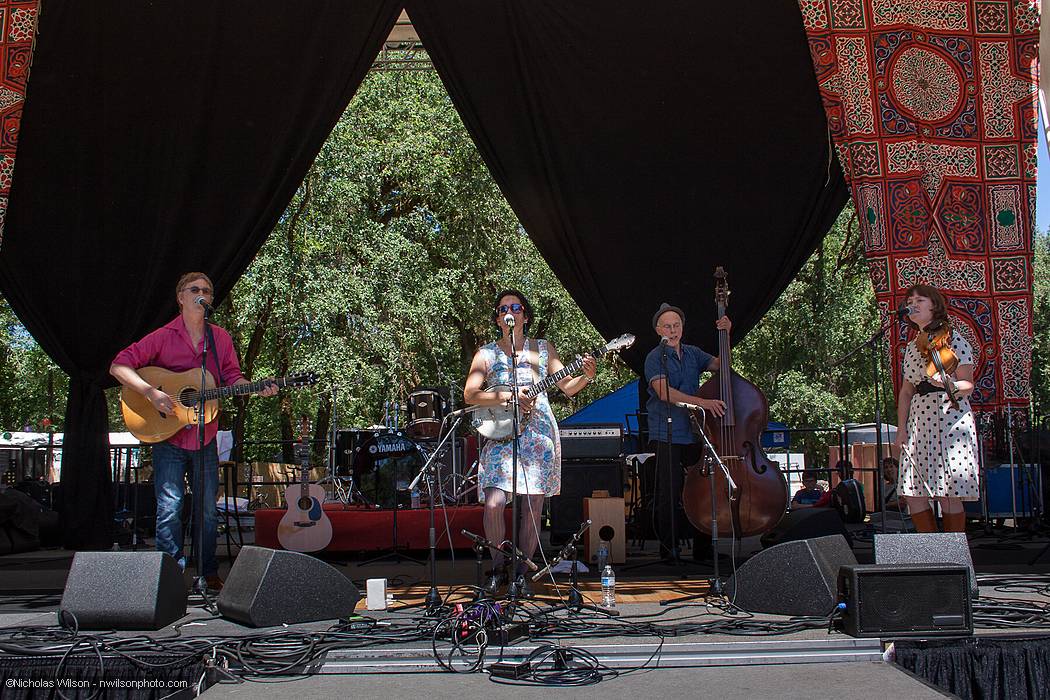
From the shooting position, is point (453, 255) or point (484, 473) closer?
point (484, 473)

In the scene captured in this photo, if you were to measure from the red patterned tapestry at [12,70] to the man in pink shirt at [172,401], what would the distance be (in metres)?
2.59

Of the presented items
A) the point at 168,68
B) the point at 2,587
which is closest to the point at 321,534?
the point at 2,587

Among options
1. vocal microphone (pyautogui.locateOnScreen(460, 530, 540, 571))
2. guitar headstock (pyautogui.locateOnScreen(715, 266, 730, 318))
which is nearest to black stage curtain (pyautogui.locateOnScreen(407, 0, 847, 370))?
guitar headstock (pyautogui.locateOnScreen(715, 266, 730, 318))

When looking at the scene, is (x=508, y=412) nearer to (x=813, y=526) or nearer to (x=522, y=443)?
(x=522, y=443)

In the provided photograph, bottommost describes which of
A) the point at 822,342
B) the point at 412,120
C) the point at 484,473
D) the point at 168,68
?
the point at 484,473

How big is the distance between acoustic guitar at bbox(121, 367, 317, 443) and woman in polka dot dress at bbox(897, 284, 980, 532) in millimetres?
3317

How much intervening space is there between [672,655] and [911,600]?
33.3 inches

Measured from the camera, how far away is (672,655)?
10.6 ft

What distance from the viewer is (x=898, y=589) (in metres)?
3.31

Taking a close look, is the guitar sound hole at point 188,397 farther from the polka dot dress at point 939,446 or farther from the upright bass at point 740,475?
the polka dot dress at point 939,446

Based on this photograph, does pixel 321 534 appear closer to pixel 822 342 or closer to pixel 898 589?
pixel 898 589

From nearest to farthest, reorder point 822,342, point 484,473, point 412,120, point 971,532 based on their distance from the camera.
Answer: point 484,473 < point 971,532 < point 412,120 < point 822,342

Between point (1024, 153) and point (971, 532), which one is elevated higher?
point (1024, 153)

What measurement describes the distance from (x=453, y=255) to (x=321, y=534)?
347 inches
